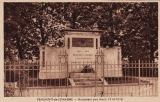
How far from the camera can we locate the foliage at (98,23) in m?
17.2

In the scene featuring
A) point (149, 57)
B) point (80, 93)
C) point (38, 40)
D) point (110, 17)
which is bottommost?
point (80, 93)

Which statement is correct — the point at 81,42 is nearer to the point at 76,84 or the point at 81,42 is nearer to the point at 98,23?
the point at 76,84

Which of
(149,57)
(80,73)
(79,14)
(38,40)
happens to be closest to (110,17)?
(79,14)

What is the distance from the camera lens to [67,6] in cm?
1842

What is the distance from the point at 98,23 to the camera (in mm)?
18438

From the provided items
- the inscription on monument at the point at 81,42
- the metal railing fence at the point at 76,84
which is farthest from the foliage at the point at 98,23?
the metal railing fence at the point at 76,84

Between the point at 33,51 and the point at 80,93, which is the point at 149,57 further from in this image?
the point at 80,93

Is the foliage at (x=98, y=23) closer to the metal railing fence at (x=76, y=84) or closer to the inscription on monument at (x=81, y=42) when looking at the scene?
the inscription on monument at (x=81, y=42)

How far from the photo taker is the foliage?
17203mm

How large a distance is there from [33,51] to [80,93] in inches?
357

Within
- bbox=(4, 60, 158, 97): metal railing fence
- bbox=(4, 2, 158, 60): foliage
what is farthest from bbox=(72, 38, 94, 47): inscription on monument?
bbox=(4, 2, 158, 60): foliage

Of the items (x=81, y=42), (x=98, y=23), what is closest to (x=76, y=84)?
(x=81, y=42)

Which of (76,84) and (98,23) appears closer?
(76,84)

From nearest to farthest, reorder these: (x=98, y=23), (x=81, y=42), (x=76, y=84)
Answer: (x=76, y=84) < (x=81, y=42) < (x=98, y=23)
